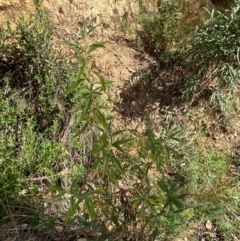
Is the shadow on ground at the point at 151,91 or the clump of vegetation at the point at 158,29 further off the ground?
the clump of vegetation at the point at 158,29

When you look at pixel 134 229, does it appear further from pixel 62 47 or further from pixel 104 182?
pixel 62 47

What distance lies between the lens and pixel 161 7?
12.9ft

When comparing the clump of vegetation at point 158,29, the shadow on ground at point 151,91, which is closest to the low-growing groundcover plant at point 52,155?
the shadow on ground at point 151,91

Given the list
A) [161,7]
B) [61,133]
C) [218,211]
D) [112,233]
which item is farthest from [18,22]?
[218,211]

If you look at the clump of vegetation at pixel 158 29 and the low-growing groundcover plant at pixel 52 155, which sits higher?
the clump of vegetation at pixel 158 29

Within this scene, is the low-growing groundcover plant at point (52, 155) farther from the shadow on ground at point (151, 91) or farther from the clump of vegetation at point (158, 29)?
the clump of vegetation at point (158, 29)

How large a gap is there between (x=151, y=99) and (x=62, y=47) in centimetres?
104

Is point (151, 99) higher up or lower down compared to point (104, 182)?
higher up

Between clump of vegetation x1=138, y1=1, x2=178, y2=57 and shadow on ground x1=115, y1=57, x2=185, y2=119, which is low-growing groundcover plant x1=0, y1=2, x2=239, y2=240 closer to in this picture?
shadow on ground x1=115, y1=57, x2=185, y2=119

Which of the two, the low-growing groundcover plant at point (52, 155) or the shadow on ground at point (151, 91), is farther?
the shadow on ground at point (151, 91)

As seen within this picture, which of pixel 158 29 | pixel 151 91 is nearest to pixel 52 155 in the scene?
pixel 151 91

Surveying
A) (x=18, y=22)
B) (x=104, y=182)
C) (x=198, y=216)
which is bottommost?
(x=198, y=216)

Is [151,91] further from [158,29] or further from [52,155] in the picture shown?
[52,155]

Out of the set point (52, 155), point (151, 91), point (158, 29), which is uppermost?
point (158, 29)
